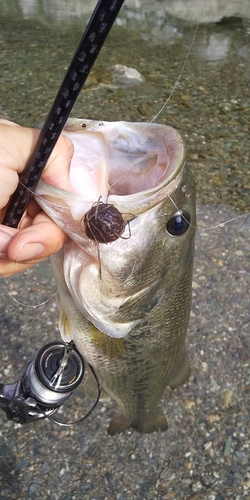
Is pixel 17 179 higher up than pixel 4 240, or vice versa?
pixel 17 179

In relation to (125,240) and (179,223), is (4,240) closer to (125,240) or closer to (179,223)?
(125,240)

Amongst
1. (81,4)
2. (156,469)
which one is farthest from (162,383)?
(81,4)

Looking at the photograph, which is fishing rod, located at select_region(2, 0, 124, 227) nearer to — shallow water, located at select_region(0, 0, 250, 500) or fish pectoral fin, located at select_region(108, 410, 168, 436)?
fish pectoral fin, located at select_region(108, 410, 168, 436)

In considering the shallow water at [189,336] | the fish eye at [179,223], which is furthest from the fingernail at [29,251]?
the shallow water at [189,336]

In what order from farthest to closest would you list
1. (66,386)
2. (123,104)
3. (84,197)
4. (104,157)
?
(123,104), (66,386), (104,157), (84,197)

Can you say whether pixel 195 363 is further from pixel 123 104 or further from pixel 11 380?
pixel 123 104

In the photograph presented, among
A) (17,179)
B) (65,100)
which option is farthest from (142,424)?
(65,100)

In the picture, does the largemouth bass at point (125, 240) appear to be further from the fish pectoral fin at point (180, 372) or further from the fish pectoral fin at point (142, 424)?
the fish pectoral fin at point (142, 424)
